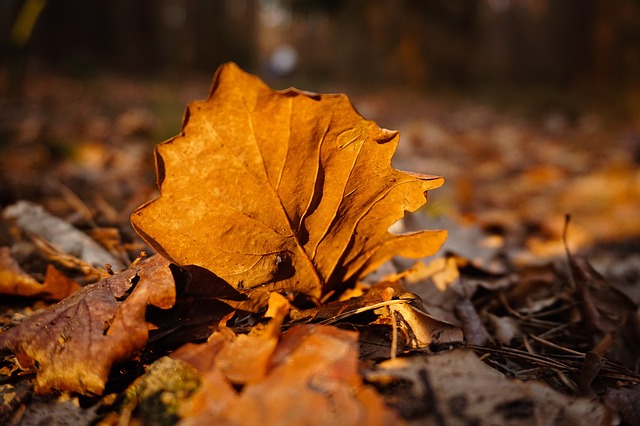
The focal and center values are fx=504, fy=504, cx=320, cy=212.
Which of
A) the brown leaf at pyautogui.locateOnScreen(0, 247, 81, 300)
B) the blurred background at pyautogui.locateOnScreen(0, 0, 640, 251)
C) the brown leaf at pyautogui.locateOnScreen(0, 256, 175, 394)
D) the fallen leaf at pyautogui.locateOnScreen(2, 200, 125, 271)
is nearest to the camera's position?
the brown leaf at pyautogui.locateOnScreen(0, 256, 175, 394)

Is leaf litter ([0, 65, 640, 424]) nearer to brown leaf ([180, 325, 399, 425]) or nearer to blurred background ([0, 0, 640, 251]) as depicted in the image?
brown leaf ([180, 325, 399, 425])

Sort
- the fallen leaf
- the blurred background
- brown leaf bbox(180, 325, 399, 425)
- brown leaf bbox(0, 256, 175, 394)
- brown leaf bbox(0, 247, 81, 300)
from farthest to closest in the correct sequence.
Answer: the blurred background
the fallen leaf
brown leaf bbox(0, 247, 81, 300)
brown leaf bbox(0, 256, 175, 394)
brown leaf bbox(180, 325, 399, 425)

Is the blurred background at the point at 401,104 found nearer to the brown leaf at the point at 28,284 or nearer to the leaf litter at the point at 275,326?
the brown leaf at the point at 28,284

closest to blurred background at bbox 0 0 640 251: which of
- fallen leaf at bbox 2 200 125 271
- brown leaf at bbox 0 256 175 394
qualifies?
fallen leaf at bbox 2 200 125 271

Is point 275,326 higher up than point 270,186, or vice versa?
point 270,186

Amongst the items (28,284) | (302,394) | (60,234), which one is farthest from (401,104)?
(302,394)

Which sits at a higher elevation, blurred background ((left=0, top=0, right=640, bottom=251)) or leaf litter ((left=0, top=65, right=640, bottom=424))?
leaf litter ((left=0, top=65, right=640, bottom=424))

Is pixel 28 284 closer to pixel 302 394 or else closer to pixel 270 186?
pixel 270 186

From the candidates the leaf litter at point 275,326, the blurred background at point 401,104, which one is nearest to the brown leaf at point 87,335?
the leaf litter at point 275,326
